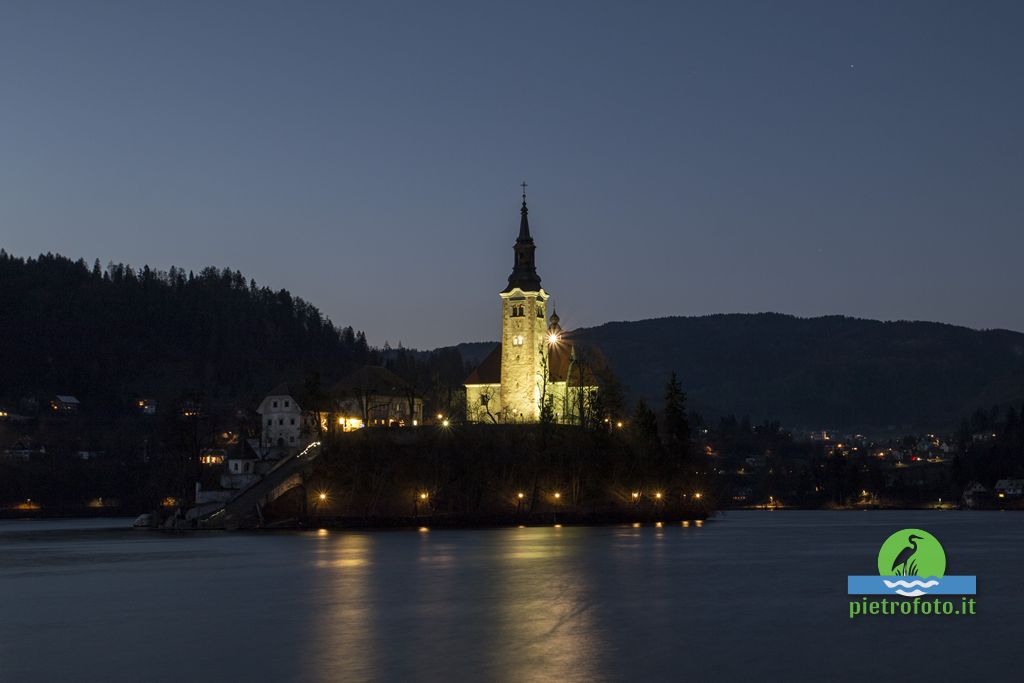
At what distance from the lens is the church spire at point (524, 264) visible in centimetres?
12312

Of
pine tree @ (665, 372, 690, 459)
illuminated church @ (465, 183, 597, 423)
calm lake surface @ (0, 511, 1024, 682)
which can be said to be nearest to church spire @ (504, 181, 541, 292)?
illuminated church @ (465, 183, 597, 423)

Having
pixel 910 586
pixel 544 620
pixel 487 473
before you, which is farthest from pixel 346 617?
pixel 487 473

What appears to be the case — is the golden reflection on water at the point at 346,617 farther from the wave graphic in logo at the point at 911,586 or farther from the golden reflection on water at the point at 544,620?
the wave graphic in logo at the point at 911,586

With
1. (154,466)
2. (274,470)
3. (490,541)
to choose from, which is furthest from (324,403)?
(154,466)

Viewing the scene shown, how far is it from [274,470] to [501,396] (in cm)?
2615

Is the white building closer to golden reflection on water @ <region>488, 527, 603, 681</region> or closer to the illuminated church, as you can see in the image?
the illuminated church

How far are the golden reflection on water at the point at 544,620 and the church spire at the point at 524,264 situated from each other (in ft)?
177

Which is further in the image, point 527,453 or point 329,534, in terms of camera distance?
point 527,453

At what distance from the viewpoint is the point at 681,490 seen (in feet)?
382

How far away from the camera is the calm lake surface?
110 ft

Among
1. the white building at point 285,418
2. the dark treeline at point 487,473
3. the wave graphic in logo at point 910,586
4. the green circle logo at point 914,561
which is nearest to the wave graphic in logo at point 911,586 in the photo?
the wave graphic in logo at point 910,586

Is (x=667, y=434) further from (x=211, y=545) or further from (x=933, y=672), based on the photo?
(x=933, y=672)

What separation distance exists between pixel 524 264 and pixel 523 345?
8.89m

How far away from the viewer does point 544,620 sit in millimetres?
42750
